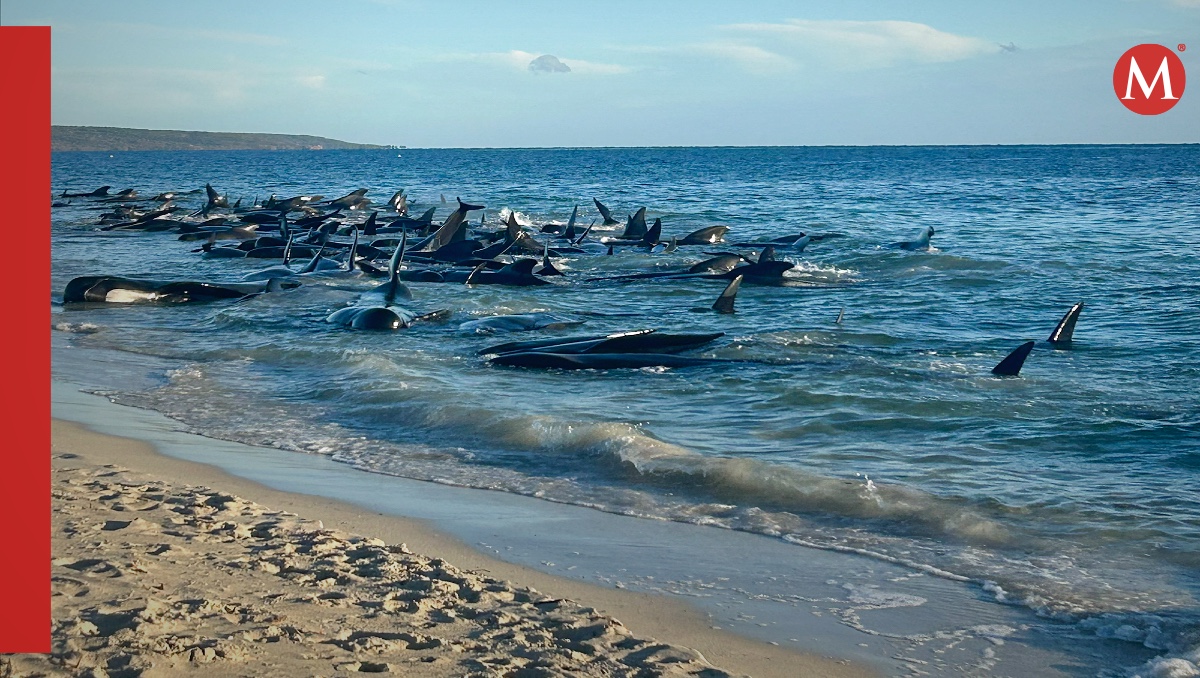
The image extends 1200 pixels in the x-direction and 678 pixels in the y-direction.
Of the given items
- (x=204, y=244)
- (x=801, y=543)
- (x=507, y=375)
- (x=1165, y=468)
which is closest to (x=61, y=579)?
(x=801, y=543)

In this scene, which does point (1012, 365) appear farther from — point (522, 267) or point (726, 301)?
point (522, 267)

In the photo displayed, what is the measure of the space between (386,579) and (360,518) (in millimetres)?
1147

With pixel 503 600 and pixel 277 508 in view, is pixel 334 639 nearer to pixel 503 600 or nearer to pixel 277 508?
pixel 503 600

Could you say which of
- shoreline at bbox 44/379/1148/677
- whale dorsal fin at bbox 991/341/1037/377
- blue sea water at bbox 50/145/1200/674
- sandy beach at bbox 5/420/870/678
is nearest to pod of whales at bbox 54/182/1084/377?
whale dorsal fin at bbox 991/341/1037/377

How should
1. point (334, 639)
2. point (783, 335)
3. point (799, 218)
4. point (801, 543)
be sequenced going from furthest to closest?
point (799, 218)
point (783, 335)
point (801, 543)
point (334, 639)

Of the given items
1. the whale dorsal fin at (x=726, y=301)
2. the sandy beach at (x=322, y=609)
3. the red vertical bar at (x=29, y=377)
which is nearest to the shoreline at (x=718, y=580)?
the sandy beach at (x=322, y=609)

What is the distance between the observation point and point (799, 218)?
31.0 meters

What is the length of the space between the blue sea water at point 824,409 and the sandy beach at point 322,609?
53.0 inches

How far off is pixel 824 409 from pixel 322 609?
502 cm

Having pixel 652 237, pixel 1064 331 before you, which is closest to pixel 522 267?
pixel 652 237

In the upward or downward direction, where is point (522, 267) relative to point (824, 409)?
upward

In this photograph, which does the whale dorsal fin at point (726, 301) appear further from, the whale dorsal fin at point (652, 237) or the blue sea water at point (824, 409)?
the whale dorsal fin at point (652, 237)

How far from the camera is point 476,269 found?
15258 mm

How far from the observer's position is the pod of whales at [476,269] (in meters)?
9.98
